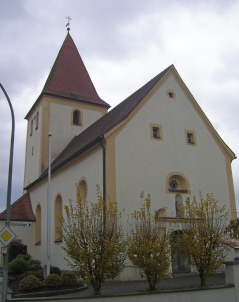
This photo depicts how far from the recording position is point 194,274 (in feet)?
55.9

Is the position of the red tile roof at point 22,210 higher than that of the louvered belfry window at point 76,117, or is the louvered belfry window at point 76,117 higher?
the louvered belfry window at point 76,117

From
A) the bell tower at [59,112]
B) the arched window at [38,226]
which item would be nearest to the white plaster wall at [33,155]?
the bell tower at [59,112]

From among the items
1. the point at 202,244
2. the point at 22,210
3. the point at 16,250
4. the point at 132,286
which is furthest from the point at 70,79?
the point at 202,244

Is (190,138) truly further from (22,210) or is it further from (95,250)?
(22,210)

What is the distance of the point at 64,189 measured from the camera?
70.4 ft

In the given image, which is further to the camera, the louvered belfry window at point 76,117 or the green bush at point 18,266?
the louvered belfry window at point 76,117

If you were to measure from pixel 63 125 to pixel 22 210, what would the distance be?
7.27 meters

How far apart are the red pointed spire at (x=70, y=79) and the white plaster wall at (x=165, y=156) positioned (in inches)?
476

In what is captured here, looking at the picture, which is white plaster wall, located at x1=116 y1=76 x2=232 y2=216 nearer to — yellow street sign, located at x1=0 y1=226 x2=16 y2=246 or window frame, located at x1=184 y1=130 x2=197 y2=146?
window frame, located at x1=184 y1=130 x2=197 y2=146

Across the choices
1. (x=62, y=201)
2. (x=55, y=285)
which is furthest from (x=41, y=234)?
(x=55, y=285)

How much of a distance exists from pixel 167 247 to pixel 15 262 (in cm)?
1035

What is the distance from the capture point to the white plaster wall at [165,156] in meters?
17.1

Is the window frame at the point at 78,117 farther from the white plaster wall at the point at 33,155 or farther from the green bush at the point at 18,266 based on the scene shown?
the green bush at the point at 18,266

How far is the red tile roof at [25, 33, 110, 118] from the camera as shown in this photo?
3028 cm
